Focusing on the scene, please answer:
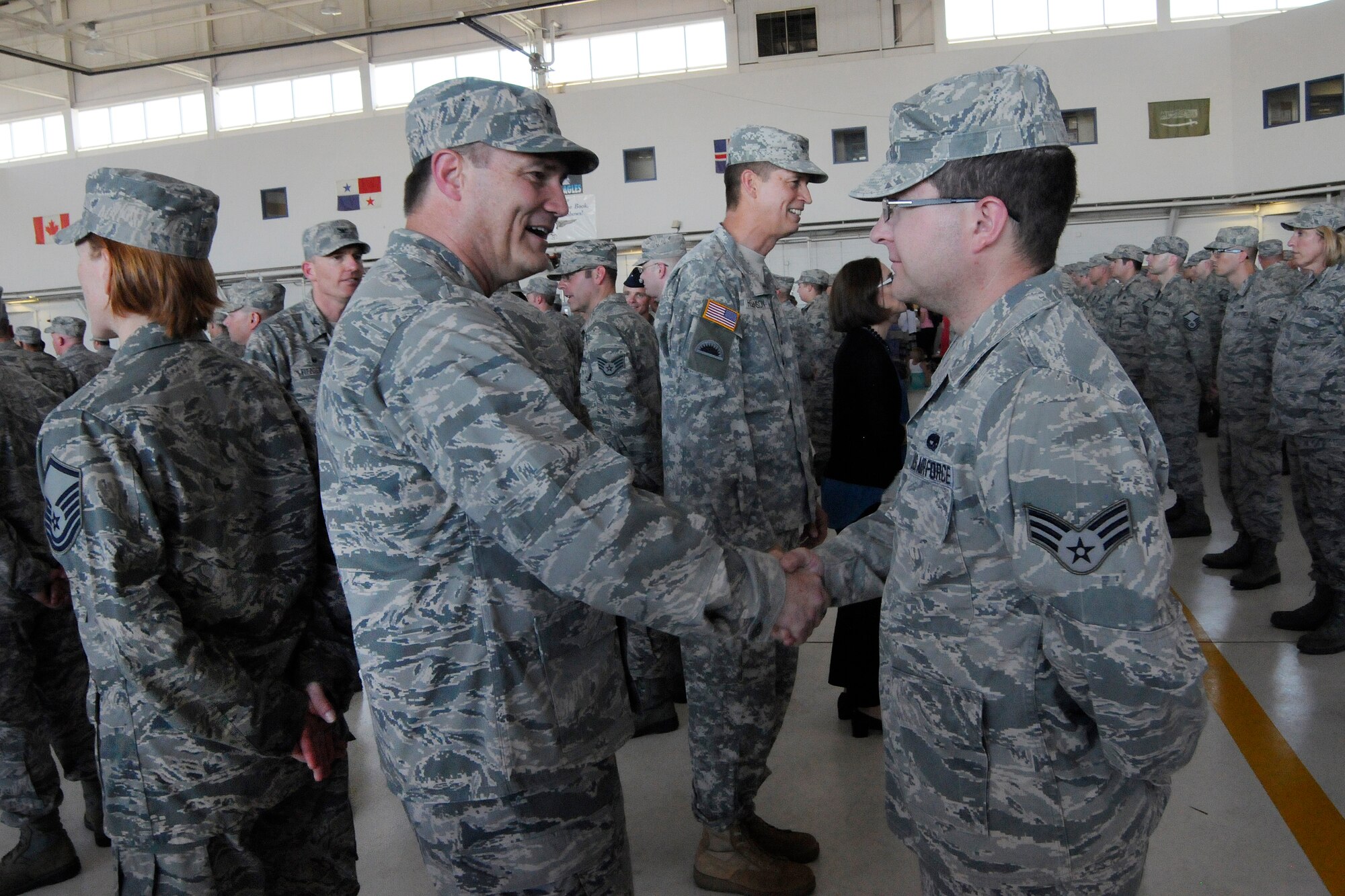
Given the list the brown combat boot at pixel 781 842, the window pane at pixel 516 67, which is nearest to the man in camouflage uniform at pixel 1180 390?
the brown combat boot at pixel 781 842

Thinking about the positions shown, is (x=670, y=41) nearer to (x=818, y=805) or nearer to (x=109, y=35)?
(x=109, y=35)

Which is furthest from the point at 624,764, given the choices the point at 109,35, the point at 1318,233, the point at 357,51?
the point at 109,35

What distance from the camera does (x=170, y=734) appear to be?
5.64 feet

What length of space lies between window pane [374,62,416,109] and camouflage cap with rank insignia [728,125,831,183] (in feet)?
52.4

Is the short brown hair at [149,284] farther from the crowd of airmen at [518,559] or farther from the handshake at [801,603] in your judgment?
the handshake at [801,603]

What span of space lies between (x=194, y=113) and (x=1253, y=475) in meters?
19.4

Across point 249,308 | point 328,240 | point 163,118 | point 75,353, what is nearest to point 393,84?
point 163,118

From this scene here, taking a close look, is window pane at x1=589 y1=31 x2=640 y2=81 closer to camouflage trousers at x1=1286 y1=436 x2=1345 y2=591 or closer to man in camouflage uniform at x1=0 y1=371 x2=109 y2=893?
camouflage trousers at x1=1286 y1=436 x2=1345 y2=591

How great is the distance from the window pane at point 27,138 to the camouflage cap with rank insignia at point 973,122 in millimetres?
22609

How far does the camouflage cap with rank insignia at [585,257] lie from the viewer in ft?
15.8

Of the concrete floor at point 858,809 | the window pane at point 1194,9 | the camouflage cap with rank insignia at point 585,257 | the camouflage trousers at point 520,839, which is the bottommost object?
the concrete floor at point 858,809

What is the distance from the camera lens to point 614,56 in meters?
16.5

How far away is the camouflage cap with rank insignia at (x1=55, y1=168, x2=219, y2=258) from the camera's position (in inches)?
70.9

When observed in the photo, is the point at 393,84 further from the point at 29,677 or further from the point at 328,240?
the point at 29,677
